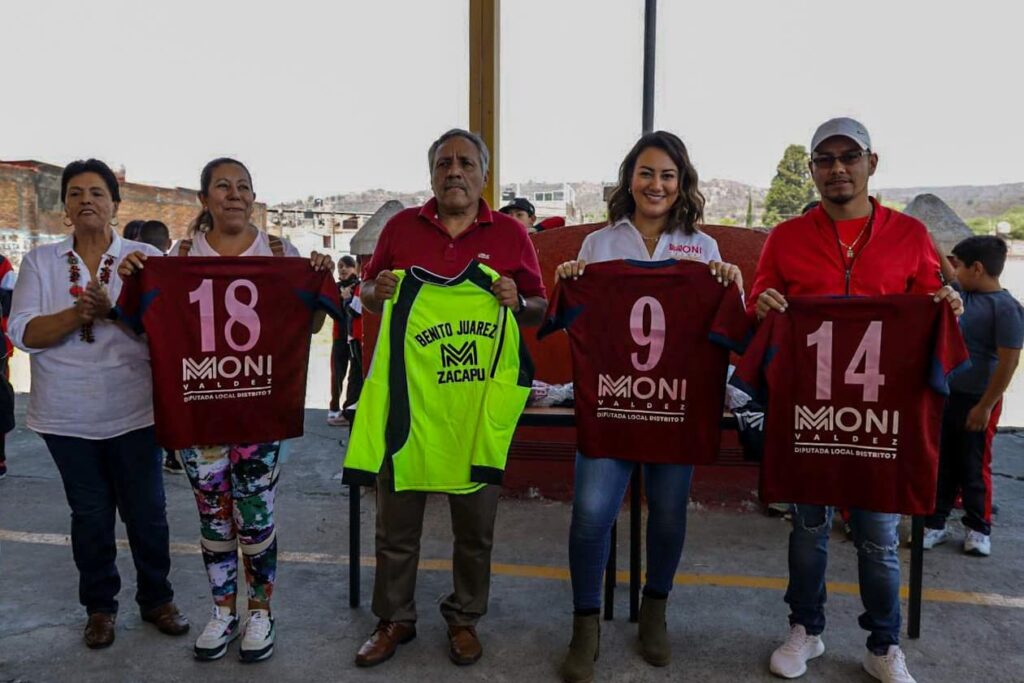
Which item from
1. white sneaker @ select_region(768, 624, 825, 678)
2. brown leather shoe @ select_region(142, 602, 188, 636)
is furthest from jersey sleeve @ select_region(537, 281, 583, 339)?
brown leather shoe @ select_region(142, 602, 188, 636)

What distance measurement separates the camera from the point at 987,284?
4102 mm

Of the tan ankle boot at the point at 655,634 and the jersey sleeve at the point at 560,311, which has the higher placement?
the jersey sleeve at the point at 560,311

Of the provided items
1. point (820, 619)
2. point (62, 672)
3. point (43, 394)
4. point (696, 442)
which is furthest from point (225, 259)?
point (820, 619)

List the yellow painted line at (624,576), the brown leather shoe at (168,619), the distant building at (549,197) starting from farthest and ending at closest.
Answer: the distant building at (549,197) < the yellow painted line at (624,576) < the brown leather shoe at (168,619)

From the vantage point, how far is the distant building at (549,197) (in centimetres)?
729

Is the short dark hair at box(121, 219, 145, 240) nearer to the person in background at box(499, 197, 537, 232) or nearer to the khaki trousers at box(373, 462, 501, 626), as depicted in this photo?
the person in background at box(499, 197, 537, 232)

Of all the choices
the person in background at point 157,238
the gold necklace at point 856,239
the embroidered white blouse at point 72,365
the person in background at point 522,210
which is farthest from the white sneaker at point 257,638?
the person in background at point 522,210

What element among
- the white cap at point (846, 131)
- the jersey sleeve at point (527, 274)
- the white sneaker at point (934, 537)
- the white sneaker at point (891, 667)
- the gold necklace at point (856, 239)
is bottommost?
the white sneaker at point (934, 537)

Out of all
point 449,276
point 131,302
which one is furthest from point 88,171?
point 449,276

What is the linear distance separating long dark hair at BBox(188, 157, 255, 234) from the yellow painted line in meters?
1.81

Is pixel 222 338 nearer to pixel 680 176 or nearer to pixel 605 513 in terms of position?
pixel 605 513

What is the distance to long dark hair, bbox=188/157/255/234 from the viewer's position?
113 inches

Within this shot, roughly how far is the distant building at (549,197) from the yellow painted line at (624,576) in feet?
13.0

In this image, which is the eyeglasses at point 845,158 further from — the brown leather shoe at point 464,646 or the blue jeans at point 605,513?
the brown leather shoe at point 464,646
